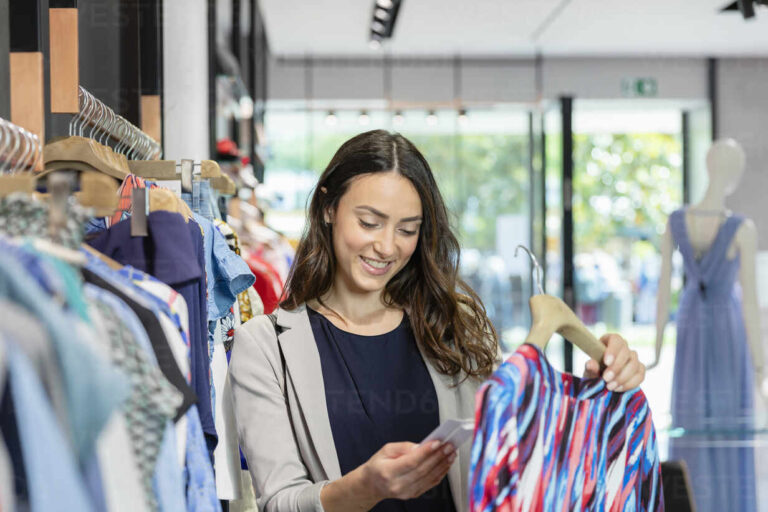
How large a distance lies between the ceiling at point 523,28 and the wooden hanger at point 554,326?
5578 mm

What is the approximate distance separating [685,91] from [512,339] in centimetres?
303

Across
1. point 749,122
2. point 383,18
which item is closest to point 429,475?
point 383,18

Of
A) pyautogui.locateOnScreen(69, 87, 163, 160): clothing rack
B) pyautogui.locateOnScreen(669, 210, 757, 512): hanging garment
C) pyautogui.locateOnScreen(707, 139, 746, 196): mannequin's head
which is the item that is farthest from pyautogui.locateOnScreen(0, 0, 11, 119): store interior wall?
pyautogui.locateOnScreen(707, 139, 746, 196): mannequin's head

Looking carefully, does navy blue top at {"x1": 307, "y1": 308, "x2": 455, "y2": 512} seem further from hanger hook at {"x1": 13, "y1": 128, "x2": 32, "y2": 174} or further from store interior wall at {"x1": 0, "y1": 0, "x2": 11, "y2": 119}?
store interior wall at {"x1": 0, "y1": 0, "x2": 11, "y2": 119}

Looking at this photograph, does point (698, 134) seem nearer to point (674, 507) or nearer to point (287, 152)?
point (287, 152)

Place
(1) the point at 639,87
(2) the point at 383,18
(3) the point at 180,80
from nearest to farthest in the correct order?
(3) the point at 180,80 → (2) the point at 383,18 → (1) the point at 639,87

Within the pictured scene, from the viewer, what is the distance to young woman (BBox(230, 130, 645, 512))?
166cm

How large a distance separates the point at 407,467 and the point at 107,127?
1.29 meters

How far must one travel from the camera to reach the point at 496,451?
3.83ft

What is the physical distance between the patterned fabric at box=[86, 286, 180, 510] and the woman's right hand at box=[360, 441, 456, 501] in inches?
16.3

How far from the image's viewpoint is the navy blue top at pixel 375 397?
1715 mm

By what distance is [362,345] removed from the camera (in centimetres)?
181

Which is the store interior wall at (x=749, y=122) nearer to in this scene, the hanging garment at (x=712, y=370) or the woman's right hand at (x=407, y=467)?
the hanging garment at (x=712, y=370)

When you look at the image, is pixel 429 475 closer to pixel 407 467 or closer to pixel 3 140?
pixel 407 467
